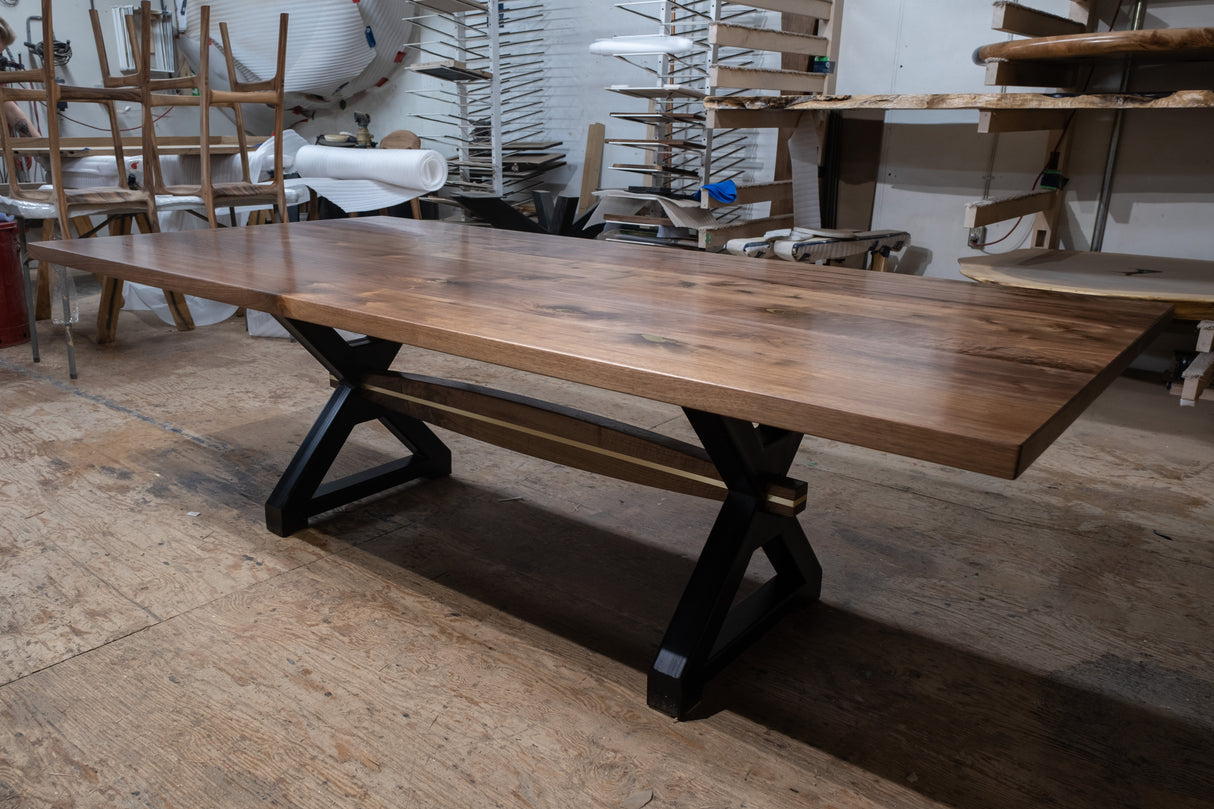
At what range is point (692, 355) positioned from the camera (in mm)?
961

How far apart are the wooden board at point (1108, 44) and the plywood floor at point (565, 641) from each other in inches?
40.5

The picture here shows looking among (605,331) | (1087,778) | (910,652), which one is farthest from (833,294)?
(1087,778)

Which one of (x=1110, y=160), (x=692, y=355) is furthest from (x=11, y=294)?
(x=1110, y=160)

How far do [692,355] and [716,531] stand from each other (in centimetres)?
40

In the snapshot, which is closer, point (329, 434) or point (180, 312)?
point (329, 434)

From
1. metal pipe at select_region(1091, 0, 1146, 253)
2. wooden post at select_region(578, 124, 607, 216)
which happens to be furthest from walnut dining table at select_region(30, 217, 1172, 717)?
wooden post at select_region(578, 124, 607, 216)

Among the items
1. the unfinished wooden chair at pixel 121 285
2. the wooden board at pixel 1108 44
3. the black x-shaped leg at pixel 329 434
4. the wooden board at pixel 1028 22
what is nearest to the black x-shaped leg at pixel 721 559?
the black x-shaped leg at pixel 329 434

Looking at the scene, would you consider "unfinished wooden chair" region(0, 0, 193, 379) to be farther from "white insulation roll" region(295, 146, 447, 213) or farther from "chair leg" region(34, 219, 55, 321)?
"white insulation roll" region(295, 146, 447, 213)

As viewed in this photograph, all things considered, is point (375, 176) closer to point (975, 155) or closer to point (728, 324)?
A: point (975, 155)

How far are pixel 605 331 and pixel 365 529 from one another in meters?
0.95

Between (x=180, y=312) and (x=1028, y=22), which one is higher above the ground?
(x=1028, y=22)

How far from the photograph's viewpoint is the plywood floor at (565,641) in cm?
111

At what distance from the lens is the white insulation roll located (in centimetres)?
380

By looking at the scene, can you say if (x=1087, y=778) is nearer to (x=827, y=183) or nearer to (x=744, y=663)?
(x=744, y=663)
